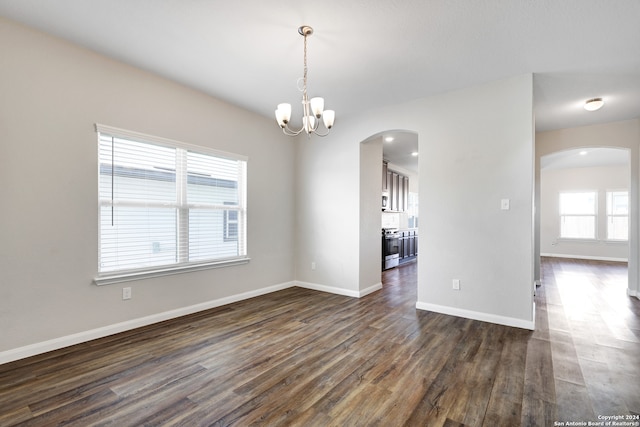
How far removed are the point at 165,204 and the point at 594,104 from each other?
555 cm

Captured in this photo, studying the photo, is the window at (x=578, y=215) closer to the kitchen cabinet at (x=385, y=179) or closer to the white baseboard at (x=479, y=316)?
the kitchen cabinet at (x=385, y=179)

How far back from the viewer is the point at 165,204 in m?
3.48

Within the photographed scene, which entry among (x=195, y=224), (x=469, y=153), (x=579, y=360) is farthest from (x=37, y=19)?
(x=579, y=360)

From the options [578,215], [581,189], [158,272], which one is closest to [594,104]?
[158,272]

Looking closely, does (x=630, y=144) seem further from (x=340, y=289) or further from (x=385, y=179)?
(x=340, y=289)

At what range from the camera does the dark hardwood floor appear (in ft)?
6.04

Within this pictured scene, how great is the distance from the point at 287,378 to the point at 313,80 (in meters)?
3.01

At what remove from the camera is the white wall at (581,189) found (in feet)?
27.7

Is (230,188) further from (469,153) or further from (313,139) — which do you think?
(469,153)

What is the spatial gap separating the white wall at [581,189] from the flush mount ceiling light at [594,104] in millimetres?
6073

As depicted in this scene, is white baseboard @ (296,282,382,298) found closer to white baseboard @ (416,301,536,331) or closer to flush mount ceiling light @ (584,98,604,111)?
white baseboard @ (416,301,536,331)

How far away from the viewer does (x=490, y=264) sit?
348 cm

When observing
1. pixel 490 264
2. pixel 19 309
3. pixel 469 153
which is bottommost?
pixel 19 309

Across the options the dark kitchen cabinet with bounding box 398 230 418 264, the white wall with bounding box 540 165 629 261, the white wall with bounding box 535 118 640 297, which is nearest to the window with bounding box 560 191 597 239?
the white wall with bounding box 540 165 629 261
